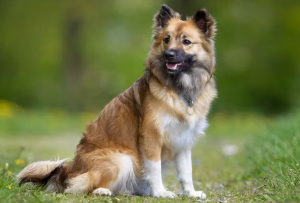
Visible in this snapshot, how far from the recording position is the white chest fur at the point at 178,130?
595 cm

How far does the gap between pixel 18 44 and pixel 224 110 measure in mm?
8421

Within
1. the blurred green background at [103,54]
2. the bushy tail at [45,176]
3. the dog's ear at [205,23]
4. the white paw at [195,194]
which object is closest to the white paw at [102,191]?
the bushy tail at [45,176]

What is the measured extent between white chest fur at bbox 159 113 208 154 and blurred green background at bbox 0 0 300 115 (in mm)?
15466

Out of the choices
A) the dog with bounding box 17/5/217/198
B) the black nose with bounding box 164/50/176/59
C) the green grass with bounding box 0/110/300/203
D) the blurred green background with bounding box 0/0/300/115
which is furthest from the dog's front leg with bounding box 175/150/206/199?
the blurred green background with bounding box 0/0/300/115

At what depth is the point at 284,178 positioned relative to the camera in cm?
564

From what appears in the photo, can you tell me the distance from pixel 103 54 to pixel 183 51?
19.8 metres

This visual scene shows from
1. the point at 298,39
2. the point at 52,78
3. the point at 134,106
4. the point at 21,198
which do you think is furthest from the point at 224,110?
the point at 21,198

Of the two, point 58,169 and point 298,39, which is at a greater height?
point 298,39

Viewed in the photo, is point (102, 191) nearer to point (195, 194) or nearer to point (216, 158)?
point (195, 194)

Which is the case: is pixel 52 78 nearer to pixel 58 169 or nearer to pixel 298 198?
pixel 58 169

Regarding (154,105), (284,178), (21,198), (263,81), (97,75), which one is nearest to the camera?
(21,198)

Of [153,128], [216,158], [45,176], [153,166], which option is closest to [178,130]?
[153,128]

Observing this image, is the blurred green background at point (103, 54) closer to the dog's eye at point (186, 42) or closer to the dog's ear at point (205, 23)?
the dog's ear at point (205, 23)

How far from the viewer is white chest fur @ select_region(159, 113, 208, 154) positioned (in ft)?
19.5
